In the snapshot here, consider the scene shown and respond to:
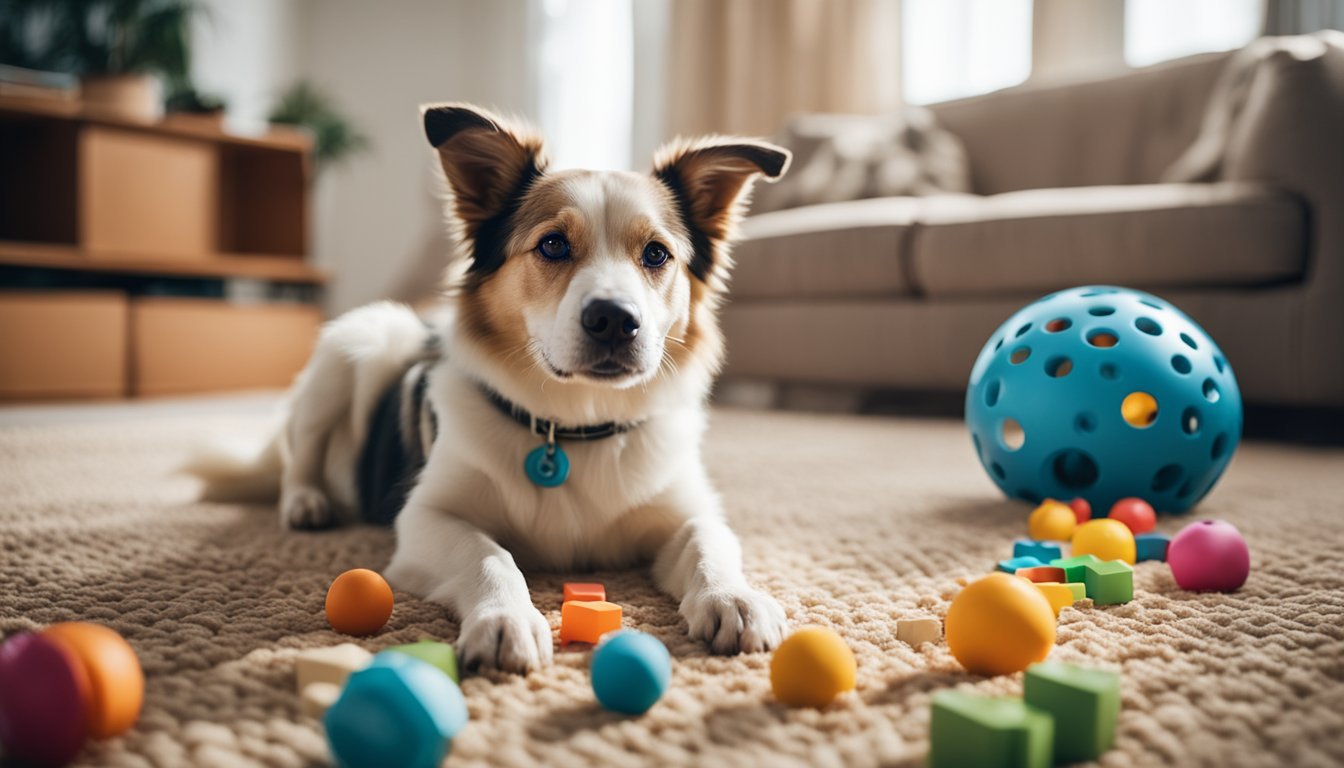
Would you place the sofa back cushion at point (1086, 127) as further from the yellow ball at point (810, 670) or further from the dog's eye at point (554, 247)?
the yellow ball at point (810, 670)

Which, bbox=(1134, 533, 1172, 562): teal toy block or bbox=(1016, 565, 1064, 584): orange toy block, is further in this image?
bbox=(1134, 533, 1172, 562): teal toy block

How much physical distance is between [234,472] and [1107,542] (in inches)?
80.3

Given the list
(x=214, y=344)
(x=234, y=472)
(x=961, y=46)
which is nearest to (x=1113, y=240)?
(x=234, y=472)

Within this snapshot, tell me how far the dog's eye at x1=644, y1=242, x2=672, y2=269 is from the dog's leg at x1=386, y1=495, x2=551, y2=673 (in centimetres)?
58

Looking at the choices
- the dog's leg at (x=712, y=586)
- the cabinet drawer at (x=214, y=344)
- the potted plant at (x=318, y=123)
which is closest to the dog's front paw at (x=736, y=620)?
the dog's leg at (x=712, y=586)

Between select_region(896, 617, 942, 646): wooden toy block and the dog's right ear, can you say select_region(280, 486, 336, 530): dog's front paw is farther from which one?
select_region(896, 617, 942, 646): wooden toy block

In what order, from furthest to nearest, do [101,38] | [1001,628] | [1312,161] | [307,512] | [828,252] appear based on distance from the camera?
[101,38] → [828,252] → [1312,161] → [307,512] → [1001,628]

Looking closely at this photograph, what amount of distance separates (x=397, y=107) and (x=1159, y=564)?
8024 millimetres

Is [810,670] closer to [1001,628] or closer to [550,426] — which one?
[1001,628]

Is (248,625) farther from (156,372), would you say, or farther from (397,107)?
(397,107)

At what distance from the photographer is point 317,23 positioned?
8.22 metres

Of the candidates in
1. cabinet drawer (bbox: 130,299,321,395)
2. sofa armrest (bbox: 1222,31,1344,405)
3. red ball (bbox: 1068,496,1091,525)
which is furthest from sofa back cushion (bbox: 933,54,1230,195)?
cabinet drawer (bbox: 130,299,321,395)

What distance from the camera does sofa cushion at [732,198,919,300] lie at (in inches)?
158

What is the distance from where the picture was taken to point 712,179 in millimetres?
1987
